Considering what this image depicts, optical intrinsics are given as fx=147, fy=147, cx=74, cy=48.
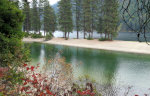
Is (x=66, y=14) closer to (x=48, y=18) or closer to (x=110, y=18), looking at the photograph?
(x=48, y=18)

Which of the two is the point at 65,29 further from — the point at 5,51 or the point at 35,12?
the point at 5,51

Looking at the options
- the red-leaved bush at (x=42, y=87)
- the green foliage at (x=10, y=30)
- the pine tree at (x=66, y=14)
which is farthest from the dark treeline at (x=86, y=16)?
the red-leaved bush at (x=42, y=87)

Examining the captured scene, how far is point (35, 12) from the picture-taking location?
135 feet

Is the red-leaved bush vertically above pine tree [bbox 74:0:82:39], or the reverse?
pine tree [bbox 74:0:82:39]

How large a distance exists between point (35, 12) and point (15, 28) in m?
33.8

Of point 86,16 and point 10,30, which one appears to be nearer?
point 10,30

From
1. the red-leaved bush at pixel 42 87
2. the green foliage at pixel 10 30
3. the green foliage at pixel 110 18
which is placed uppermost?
the green foliage at pixel 110 18

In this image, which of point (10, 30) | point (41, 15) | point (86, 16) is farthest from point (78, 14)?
point (10, 30)

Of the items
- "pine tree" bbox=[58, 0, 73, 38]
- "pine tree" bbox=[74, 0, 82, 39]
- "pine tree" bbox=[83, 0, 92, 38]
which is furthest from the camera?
"pine tree" bbox=[74, 0, 82, 39]

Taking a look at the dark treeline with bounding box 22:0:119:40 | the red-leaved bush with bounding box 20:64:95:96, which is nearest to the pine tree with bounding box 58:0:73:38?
the dark treeline with bounding box 22:0:119:40

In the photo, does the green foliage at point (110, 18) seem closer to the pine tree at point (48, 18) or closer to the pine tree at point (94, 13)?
the pine tree at point (94, 13)

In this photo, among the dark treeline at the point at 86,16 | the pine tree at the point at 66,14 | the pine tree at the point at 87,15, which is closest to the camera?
the dark treeline at the point at 86,16

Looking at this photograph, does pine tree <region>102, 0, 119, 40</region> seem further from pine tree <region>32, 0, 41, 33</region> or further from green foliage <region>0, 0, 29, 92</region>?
green foliage <region>0, 0, 29, 92</region>

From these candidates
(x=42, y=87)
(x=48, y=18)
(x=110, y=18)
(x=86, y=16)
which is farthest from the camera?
(x=48, y=18)
